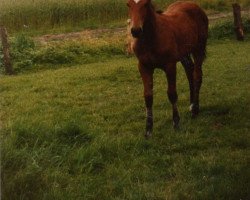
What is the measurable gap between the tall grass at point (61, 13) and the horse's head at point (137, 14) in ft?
60.9

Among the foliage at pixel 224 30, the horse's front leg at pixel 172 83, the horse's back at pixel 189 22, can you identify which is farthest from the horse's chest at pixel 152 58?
the foliage at pixel 224 30

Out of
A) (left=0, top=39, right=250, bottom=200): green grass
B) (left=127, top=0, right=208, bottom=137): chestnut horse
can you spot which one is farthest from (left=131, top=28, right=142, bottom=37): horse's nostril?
(left=0, top=39, right=250, bottom=200): green grass

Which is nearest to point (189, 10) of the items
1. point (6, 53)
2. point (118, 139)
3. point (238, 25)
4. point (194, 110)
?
point (194, 110)

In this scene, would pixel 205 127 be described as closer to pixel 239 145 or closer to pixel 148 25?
pixel 239 145

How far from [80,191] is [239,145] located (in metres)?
2.94

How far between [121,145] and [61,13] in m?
20.6

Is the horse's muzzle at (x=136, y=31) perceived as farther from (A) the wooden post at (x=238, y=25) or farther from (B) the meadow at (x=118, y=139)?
(A) the wooden post at (x=238, y=25)

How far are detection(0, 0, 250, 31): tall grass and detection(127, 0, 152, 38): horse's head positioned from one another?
18.6 metres

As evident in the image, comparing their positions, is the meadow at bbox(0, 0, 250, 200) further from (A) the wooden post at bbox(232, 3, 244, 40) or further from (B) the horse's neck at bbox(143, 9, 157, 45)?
(A) the wooden post at bbox(232, 3, 244, 40)

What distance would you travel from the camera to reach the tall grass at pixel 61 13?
26.8 meters

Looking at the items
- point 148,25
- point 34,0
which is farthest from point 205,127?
point 34,0

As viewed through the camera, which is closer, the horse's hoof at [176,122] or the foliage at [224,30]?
the horse's hoof at [176,122]

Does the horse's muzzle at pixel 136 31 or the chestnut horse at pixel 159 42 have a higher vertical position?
the horse's muzzle at pixel 136 31

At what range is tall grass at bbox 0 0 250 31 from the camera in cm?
2683
